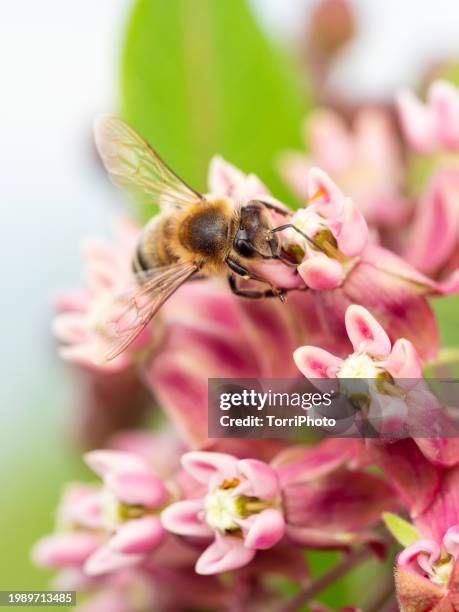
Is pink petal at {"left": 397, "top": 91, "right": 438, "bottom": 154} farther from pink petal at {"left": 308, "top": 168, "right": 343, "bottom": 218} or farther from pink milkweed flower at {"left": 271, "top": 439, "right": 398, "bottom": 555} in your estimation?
pink milkweed flower at {"left": 271, "top": 439, "right": 398, "bottom": 555}

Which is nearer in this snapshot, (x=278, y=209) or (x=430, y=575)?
(x=430, y=575)

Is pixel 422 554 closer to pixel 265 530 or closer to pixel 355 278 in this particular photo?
pixel 265 530

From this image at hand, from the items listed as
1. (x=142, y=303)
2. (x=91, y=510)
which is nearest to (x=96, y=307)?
(x=142, y=303)

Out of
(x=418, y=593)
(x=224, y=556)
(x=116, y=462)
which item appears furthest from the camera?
(x=116, y=462)

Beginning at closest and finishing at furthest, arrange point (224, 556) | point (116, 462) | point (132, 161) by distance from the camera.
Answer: point (224, 556) → point (116, 462) → point (132, 161)

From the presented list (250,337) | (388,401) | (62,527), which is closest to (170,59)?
(250,337)

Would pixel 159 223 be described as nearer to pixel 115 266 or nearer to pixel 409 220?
pixel 115 266

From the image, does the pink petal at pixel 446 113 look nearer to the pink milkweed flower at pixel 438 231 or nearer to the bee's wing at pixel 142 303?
the pink milkweed flower at pixel 438 231

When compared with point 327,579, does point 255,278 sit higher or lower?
higher
